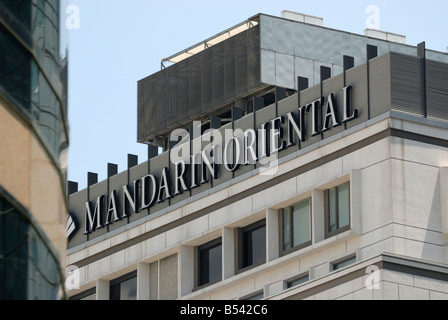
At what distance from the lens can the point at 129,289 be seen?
216 ft

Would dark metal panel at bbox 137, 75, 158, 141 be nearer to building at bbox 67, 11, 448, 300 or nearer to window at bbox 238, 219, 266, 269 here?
building at bbox 67, 11, 448, 300

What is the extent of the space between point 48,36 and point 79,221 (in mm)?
40651

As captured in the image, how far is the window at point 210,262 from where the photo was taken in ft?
200

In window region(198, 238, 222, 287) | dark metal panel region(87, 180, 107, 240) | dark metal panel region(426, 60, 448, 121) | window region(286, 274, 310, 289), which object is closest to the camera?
Result: dark metal panel region(426, 60, 448, 121)

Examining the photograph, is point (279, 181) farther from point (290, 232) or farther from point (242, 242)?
point (242, 242)

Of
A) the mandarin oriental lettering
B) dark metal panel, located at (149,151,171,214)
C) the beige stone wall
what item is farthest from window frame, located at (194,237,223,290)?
the beige stone wall

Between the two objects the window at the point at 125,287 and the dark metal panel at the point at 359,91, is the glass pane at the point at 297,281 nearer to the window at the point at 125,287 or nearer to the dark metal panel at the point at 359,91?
the dark metal panel at the point at 359,91

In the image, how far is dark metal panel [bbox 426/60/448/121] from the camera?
53.1m

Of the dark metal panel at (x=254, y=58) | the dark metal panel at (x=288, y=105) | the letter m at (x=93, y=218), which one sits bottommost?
the letter m at (x=93, y=218)

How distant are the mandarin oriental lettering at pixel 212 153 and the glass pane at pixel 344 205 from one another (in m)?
2.23

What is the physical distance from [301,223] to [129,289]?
12195mm

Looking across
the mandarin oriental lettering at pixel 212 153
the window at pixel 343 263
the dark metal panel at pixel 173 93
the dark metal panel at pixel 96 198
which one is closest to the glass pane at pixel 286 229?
the mandarin oriental lettering at pixel 212 153

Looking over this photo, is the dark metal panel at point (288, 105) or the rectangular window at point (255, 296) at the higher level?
the dark metal panel at point (288, 105)

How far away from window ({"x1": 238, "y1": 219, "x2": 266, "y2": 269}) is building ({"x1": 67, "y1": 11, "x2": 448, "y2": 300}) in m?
0.07
